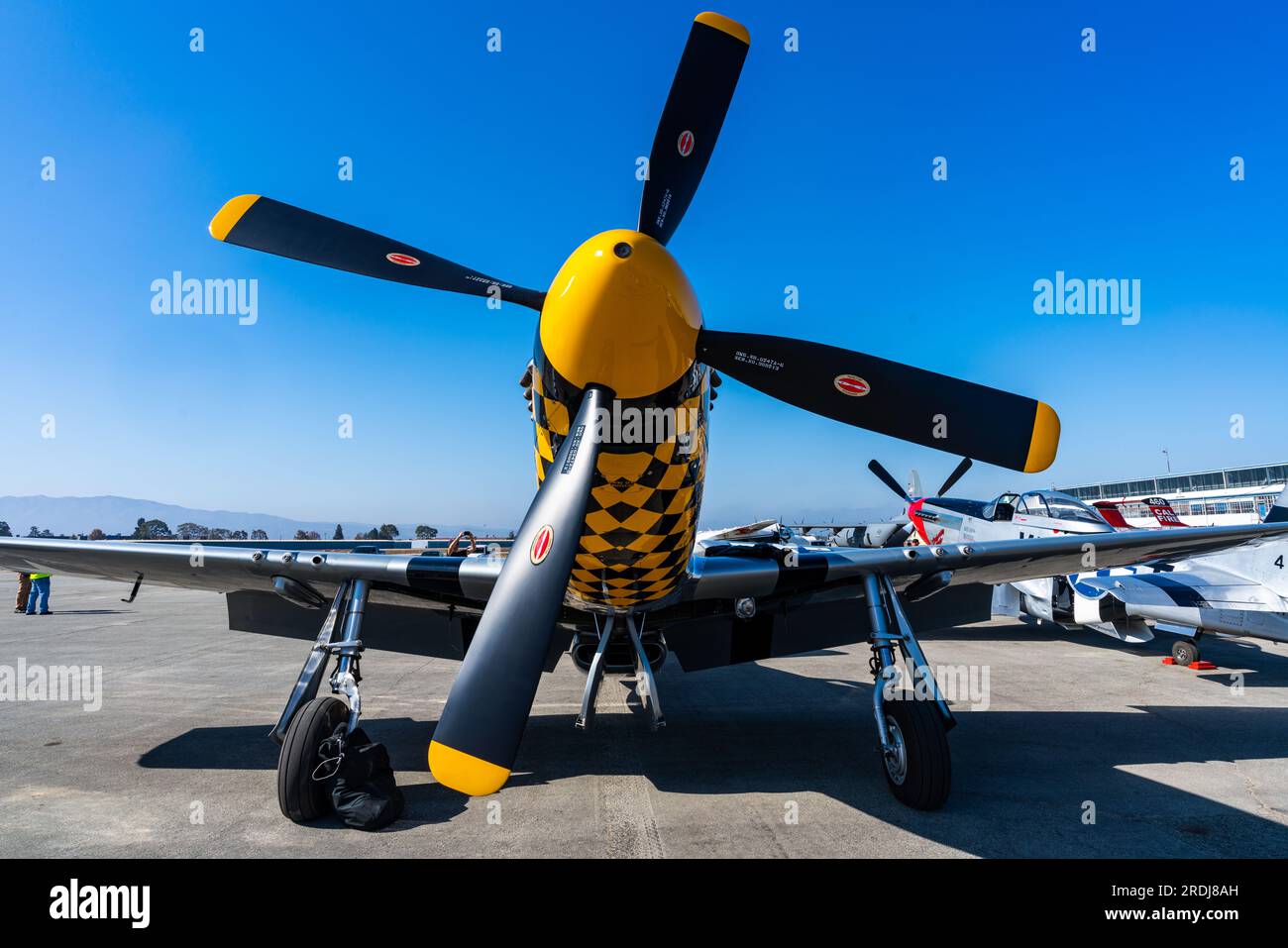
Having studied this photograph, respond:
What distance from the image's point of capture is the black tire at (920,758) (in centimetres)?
459

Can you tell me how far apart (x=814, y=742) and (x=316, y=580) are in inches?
190

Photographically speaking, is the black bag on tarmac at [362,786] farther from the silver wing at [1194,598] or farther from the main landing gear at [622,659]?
the silver wing at [1194,598]

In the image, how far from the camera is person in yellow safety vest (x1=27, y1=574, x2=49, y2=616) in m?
17.5

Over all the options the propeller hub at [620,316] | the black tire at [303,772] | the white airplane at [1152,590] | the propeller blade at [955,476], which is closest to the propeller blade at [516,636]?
the propeller hub at [620,316]

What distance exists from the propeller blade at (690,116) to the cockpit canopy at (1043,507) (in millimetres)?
11763

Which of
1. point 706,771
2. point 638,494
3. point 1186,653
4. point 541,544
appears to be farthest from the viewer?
point 1186,653

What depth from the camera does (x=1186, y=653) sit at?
35.7 feet

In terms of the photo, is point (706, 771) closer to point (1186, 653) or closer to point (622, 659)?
point (622, 659)

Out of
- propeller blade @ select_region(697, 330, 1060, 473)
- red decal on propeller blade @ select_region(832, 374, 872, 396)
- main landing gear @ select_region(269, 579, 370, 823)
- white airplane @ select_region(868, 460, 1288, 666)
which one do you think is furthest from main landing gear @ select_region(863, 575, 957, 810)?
main landing gear @ select_region(269, 579, 370, 823)

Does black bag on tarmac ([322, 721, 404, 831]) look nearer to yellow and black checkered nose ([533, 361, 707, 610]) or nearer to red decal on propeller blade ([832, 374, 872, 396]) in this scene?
yellow and black checkered nose ([533, 361, 707, 610])

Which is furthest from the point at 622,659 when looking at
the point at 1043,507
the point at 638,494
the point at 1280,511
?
the point at 1043,507

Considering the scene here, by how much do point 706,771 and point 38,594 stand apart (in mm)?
20280
